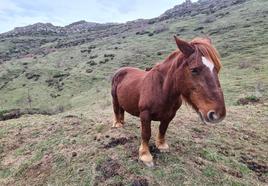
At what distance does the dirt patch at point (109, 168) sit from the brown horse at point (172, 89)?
539 millimetres

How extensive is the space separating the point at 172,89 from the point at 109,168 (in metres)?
2.13

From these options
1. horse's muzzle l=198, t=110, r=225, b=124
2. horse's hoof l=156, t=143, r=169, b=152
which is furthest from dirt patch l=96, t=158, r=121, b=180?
horse's muzzle l=198, t=110, r=225, b=124

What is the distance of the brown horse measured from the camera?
582 cm

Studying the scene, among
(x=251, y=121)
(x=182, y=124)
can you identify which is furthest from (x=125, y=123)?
(x=251, y=121)

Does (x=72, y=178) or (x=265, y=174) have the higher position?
(x=72, y=178)

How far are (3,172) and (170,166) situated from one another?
167 inches

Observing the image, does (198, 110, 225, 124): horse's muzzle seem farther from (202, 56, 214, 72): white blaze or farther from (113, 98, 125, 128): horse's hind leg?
(113, 98, 125, 128): horse's hind leg

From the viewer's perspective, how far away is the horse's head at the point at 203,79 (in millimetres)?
5684

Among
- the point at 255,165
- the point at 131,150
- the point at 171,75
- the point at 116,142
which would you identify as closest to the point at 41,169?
the point at 116,142

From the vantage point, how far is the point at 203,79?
590 cm

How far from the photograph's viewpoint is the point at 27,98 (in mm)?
34344

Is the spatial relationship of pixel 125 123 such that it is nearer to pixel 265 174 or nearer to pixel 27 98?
pixel 265 174

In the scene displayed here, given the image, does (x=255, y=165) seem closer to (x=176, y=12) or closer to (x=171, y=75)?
(x=171, y=75)

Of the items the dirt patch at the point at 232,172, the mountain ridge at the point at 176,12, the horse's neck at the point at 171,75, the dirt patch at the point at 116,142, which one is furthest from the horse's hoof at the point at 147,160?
the mountain ridge at the point at 176,12
